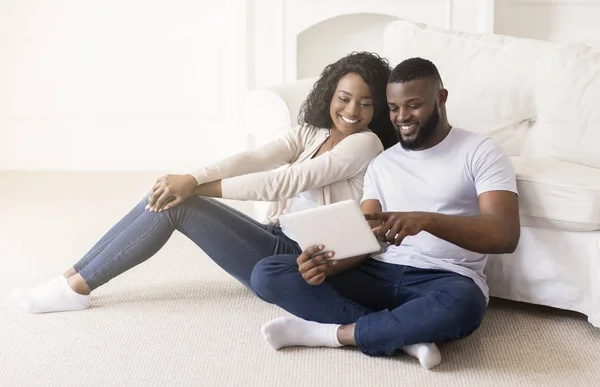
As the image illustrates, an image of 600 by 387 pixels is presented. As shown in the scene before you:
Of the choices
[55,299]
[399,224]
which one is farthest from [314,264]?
[55,299]

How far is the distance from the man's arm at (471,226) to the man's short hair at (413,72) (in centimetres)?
33

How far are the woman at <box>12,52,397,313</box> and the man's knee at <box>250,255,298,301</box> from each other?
10 cm

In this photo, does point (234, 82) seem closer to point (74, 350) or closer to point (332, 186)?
point (332, 186)

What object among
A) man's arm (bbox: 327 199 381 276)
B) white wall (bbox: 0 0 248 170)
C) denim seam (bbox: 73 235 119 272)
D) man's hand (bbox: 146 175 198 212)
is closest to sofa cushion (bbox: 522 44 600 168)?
man's arm (bbox: 327 199 381 276)

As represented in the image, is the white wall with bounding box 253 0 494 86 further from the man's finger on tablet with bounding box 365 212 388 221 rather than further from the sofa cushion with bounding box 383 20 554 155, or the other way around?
the man's finger on tablet with bounding box 365 212 388 221

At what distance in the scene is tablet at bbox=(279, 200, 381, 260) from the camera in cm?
194

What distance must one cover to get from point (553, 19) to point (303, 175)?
95.9 inches

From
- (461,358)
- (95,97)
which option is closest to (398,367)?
(461,358)

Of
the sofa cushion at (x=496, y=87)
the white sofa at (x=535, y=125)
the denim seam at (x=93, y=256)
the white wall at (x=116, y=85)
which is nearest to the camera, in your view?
the white sofa at (x=535, y=125)

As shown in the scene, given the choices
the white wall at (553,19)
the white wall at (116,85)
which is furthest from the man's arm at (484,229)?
the white wall at (116,85)

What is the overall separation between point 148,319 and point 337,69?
2.86 feet

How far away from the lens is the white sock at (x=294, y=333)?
2.15 metres

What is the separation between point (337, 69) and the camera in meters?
2.48

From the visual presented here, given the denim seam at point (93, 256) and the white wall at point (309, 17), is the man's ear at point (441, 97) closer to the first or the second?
the denim seam at point (93, 256)
